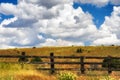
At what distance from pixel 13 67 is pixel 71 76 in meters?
9.71

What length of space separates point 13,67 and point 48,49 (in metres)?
57.9

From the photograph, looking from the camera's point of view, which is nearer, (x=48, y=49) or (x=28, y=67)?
(x=28, y=67)

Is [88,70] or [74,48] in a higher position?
[74,48]

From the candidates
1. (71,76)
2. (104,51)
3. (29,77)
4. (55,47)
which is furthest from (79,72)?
(55,47)

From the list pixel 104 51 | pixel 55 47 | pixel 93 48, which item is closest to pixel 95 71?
pixel 104 51

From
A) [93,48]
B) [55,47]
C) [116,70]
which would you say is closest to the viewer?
[116,70]

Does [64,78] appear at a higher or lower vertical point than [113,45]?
lower

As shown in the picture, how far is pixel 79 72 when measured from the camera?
30219 mm

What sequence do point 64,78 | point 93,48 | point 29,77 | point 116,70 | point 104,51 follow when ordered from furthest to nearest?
1. point 93,48
2. point 104,51
3. point 116,70
4. point 29,77
5. point 64,78

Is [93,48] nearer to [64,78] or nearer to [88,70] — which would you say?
[88,70]

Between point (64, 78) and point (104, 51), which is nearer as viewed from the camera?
point (64, 78)

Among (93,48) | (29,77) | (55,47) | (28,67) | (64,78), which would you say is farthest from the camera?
(55,47)

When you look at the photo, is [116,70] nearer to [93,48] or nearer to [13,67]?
[13,67]

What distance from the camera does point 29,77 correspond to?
19.8 meters
